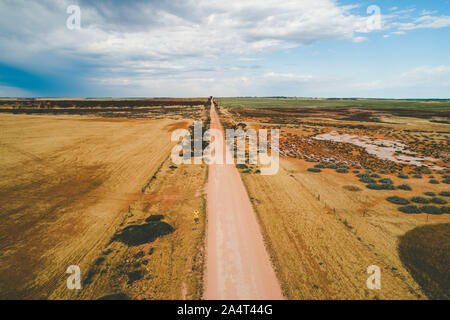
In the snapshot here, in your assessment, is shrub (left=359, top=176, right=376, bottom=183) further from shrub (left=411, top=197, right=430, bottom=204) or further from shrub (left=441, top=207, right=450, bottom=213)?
shrub (left=441, top=207, right=450, bottom=213)

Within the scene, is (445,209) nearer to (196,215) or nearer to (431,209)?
(431,209)

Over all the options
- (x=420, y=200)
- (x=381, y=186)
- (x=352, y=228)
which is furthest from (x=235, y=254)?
(x=381, y=186)

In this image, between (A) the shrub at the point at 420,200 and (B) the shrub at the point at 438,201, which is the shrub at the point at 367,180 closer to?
(A) the shrub at the point at 420,200

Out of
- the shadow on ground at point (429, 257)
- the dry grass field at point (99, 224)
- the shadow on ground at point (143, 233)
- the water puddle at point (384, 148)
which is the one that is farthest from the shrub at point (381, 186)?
the shadow on ground at point (143, 233)

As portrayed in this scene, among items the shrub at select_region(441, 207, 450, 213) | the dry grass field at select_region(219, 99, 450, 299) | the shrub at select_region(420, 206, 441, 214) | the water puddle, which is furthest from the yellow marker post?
the water puddle
